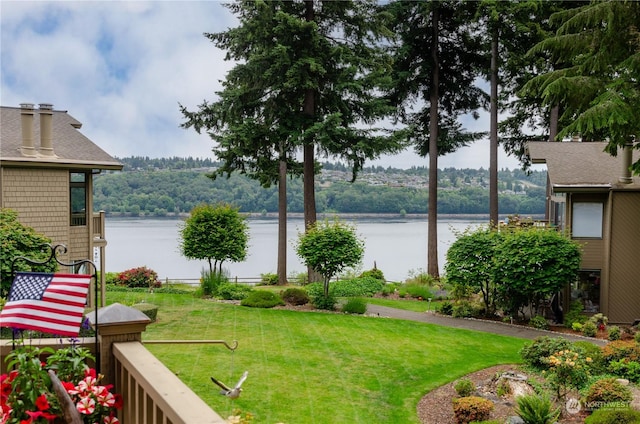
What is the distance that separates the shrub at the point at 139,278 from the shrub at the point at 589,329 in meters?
15.5

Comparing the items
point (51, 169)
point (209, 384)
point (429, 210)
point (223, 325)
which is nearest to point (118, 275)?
point (51, 169)

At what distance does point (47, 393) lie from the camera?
10.3ft

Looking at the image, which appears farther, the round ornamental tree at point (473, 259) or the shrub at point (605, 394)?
the round ornamental tree at point (473, 259)

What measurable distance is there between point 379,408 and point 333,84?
15611mm

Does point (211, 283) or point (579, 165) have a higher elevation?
point (579, 165)

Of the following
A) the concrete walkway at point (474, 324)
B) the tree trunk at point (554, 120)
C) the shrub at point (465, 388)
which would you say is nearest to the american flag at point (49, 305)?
the shrub at point (465, 388)

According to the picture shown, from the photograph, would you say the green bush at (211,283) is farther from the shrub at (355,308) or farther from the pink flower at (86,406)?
the pink flower at (86,406)

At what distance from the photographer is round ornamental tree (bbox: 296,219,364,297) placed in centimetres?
1789

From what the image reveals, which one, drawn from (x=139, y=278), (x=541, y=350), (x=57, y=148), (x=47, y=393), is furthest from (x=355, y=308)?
(x=47, y=393)

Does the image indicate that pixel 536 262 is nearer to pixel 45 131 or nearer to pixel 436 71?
pixel 436 71

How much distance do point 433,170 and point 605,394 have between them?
680 inches

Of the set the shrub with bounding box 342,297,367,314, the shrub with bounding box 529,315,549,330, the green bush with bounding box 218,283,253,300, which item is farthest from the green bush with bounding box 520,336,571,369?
the green bush with bounding box 218,283,253,300

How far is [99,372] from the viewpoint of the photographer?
3.31 m

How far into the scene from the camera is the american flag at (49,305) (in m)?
3.10
